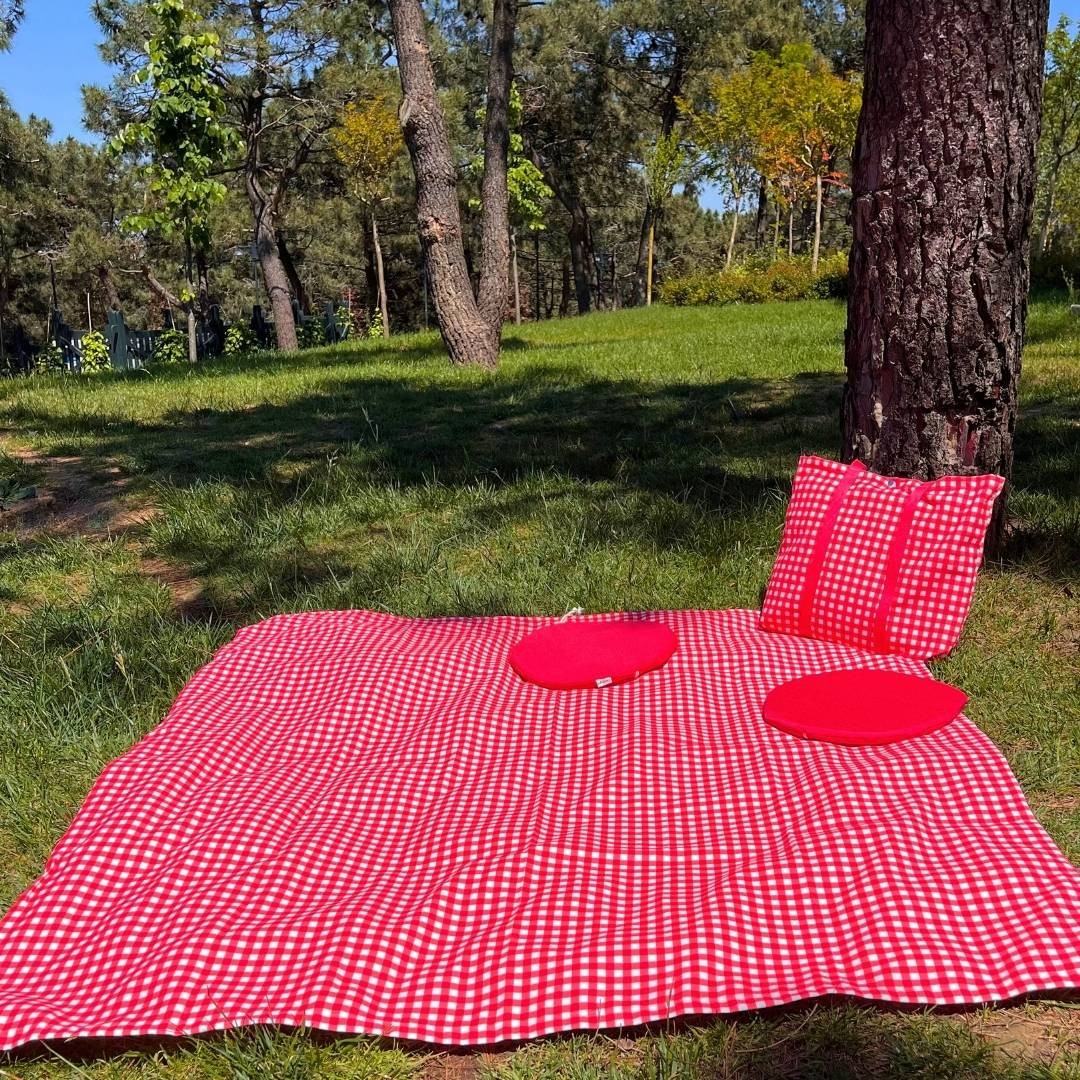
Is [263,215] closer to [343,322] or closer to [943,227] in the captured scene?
[343,322]

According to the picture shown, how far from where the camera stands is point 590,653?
10.9 ft

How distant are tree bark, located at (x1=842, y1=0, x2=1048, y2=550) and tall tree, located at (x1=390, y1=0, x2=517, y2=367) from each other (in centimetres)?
683

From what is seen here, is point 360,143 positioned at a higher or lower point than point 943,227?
higher

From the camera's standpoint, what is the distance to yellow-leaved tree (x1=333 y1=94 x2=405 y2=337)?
22734 mm

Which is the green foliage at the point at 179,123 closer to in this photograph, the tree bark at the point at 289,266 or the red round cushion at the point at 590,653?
the tree bark at the point at 289,266

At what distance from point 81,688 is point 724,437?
166 inches

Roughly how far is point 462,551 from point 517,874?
264 cm

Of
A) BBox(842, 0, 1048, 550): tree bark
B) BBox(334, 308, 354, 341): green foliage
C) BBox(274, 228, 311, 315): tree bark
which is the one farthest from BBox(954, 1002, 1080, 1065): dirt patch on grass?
BBox(274, 228, 311, 315): tree bark

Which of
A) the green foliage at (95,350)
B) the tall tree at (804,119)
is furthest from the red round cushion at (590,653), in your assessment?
the tall tree at (804,119)

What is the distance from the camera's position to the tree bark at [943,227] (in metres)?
3.36

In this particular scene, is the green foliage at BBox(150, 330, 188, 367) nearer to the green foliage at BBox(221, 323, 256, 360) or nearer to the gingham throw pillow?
the green foliage at BBox(221, 323, 256, 360)

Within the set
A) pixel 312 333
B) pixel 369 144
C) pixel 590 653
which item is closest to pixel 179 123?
pixel 369 144

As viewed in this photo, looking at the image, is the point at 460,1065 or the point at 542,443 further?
the point at 542,443

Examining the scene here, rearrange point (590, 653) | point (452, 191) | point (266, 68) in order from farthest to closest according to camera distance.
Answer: point (266, 68) → point (452, 191) → point (590, 653)
